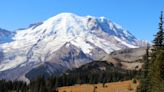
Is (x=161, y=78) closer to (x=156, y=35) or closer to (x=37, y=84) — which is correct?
(x=156, y=35)

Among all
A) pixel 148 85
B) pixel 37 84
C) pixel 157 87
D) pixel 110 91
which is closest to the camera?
pixel 157 87

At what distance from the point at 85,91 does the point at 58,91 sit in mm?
27166

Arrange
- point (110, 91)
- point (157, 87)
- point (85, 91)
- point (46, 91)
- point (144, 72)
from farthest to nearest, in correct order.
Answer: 1. point (46, 91)
2. point (85, 91)
3. point (110, 91)
4. point (144, 72)
5. point (157, 87)

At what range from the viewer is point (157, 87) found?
2196 inches

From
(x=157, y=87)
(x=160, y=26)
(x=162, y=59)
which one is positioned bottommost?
(x=157, y=87)

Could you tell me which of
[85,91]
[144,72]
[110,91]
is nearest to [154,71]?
[144,72]

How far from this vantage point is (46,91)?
185 m

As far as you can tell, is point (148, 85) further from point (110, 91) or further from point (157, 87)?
point (110, 91)

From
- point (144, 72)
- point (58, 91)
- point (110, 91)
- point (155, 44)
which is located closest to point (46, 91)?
point (58, 91)

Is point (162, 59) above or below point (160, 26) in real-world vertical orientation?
below

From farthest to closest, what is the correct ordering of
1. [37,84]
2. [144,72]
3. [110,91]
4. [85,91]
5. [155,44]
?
[37,84] < [85,91] < [110,91] < [144,72] < [155,44]

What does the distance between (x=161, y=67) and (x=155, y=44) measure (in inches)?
180

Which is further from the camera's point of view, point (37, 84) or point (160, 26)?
point (37, 84)

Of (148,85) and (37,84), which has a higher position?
(37,84)
